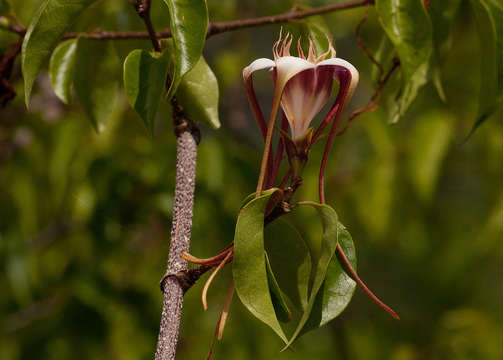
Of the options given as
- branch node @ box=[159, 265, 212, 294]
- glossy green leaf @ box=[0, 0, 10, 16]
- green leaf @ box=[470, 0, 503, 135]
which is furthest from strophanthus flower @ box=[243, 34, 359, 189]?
glossy green leaf @ box=[0, 0, 10, 16]

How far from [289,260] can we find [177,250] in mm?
100

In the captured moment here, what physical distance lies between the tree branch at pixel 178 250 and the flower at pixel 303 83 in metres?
0.07

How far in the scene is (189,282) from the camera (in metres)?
0.42

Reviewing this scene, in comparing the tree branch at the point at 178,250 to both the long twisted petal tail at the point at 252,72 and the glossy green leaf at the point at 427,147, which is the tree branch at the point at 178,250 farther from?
the glossy green leaf at the point at 427,147

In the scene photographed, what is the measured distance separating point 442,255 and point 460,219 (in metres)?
0.31

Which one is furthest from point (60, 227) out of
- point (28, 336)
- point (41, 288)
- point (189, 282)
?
point (189, 282)

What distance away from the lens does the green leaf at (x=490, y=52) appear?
0.57 m

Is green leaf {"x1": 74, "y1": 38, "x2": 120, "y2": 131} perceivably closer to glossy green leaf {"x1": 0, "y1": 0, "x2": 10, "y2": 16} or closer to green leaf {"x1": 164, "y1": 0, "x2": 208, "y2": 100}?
glossy green leaf {"x1": 0, "y1": 0, "x2": 10, "y2": 16}

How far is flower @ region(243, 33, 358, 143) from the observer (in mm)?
410

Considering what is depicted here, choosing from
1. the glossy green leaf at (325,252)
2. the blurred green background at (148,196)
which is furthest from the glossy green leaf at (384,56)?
the glossy green leaf at (325,252)

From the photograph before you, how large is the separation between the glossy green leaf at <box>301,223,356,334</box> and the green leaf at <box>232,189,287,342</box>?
0.03 m

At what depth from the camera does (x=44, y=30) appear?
50 cm

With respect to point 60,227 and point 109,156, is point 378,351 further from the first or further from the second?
point 109,156

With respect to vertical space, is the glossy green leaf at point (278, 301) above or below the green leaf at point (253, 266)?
below
